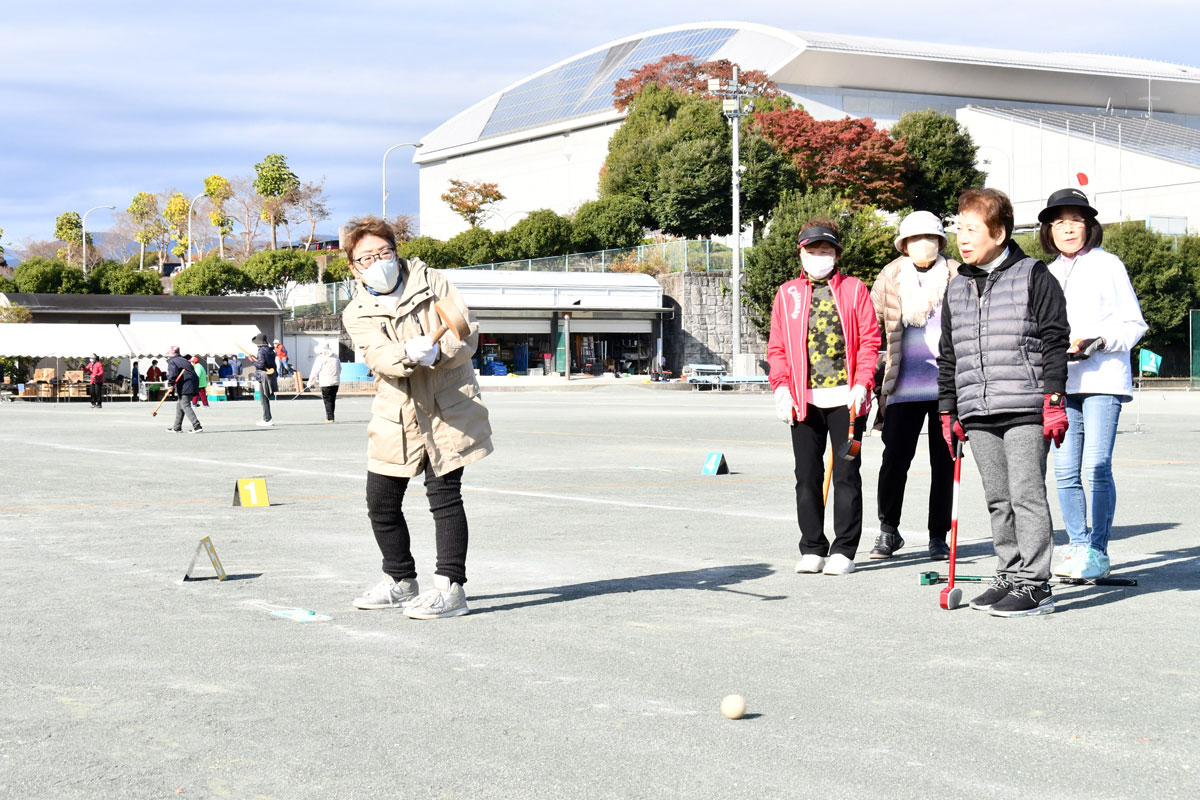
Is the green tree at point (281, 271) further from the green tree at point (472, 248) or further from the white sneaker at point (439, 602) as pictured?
the white sneaker at point (439, 602)

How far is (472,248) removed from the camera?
7181 cm

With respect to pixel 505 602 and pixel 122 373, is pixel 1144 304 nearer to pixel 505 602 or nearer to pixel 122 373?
pixel 122 373

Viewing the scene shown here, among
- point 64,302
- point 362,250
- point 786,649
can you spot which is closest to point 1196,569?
point 786,649

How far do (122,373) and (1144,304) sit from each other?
41.8 m

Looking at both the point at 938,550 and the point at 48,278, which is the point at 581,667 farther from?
the point at 48,278

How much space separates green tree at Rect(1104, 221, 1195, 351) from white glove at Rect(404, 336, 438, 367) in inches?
2172

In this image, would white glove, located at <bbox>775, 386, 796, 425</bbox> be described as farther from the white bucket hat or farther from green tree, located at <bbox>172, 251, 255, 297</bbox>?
green tree, located at <bbox>172, 251, 255, 297</bbox>

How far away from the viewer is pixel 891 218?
69.6 m

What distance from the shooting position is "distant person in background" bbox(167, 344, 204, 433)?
22609 millimetres

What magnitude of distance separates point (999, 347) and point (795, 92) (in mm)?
89772

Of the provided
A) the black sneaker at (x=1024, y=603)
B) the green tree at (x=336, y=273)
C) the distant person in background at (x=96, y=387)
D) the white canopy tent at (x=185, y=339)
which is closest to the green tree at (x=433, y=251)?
the green tree at (x=336, y=273)

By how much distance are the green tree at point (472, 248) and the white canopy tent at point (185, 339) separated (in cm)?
2472

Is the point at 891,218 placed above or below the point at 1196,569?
above

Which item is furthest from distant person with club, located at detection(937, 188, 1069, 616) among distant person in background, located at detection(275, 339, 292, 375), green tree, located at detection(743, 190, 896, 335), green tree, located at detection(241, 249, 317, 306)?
green tree, located at detection(241, 249, 317, 306)
